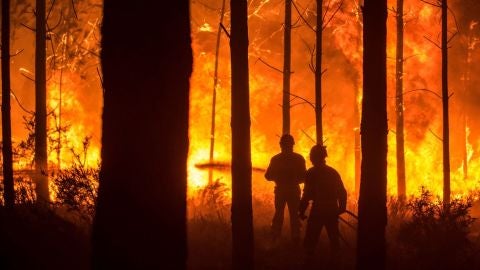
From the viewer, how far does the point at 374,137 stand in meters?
6.52

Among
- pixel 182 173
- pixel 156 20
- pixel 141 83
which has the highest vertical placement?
pixel 156 20

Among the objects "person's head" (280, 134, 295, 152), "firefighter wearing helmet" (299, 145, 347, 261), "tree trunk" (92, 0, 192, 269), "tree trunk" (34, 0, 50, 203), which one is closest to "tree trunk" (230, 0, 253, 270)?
"firefighter wearing helmet" (299, 145, 347, 261)

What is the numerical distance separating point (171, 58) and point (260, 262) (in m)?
5.26

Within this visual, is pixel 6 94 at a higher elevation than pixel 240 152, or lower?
higher

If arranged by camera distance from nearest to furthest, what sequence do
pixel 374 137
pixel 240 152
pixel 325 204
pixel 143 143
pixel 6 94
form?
1. pixel 143 143
2. pixel 374 137
3. pixel 240 152
4. pixel 325 204
5. pixel 6 94

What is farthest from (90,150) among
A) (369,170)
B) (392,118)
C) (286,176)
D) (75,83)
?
(369,170)

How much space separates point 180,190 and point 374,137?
3255 mm

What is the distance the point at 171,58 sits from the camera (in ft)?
13.3

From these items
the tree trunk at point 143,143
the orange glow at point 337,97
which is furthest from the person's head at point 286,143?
the orange glow at point 337,97

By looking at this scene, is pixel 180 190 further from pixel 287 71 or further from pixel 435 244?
pixel 287 71

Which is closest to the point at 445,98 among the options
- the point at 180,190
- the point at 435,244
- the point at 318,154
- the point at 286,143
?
the point at 435,244

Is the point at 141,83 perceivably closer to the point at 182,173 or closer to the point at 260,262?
the point at 182,173

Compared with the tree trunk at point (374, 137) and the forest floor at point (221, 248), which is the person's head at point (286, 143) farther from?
the tree trunk at point (374, 137)

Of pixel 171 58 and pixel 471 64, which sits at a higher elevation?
pixel 471 64
